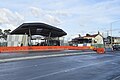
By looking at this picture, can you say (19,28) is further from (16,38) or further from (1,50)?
(1,50)

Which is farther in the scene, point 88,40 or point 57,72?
point 88,40

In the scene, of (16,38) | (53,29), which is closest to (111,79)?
(16,38)

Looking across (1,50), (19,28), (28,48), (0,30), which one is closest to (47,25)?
(19,28)

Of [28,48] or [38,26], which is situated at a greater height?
[38,26]

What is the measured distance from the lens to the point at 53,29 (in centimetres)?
7550

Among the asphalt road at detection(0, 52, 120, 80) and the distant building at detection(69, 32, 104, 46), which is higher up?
the distant building at detection(69, 32, 104, 46)

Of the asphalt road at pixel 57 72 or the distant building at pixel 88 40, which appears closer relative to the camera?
the asphalt road at pixel 57 72

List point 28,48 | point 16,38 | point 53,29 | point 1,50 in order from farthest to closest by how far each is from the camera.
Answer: point 53,29
point 16,38
point 28,48
point 1,50

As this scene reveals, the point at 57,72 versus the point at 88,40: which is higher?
the point at 88,40

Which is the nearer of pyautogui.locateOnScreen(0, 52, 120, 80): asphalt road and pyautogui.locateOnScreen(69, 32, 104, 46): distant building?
pyautogui.locateOnScreen(0, 52, 120, 80): asphalt road

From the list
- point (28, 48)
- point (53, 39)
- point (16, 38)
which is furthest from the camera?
point (53, 39)

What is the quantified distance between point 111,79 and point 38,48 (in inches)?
1876

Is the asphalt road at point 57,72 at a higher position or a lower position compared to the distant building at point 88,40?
lower

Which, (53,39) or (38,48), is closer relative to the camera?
(38,48)
